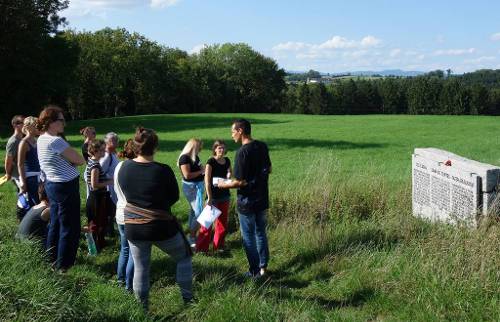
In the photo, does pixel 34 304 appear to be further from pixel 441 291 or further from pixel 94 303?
pixel 441 291

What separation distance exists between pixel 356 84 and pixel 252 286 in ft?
266

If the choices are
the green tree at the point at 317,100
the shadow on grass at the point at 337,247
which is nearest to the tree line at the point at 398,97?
the green tree at the point at 317,100

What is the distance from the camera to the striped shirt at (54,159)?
21.0ft

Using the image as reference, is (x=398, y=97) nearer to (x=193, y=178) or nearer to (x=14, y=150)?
(x=193, y=178)

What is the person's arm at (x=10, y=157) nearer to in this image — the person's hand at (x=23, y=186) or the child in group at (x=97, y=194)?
the person's hand at (x=23, y=186)

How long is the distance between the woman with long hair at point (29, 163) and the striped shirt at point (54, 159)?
1.63 m

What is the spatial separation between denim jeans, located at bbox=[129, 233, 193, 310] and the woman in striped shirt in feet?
5.16

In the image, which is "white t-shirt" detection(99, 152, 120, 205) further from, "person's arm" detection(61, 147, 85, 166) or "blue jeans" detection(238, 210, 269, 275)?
"blue jeans" detection(238, 210, 269, 275)

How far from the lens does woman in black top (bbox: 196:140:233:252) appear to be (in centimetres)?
781

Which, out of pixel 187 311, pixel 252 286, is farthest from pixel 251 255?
pixel 187 311

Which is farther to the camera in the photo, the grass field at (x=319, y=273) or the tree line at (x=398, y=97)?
the tree line at (x=398, y=97)

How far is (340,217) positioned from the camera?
8711 mm

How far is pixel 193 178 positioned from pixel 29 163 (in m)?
2.46

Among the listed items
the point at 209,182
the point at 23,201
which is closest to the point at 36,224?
the point at 23,201
